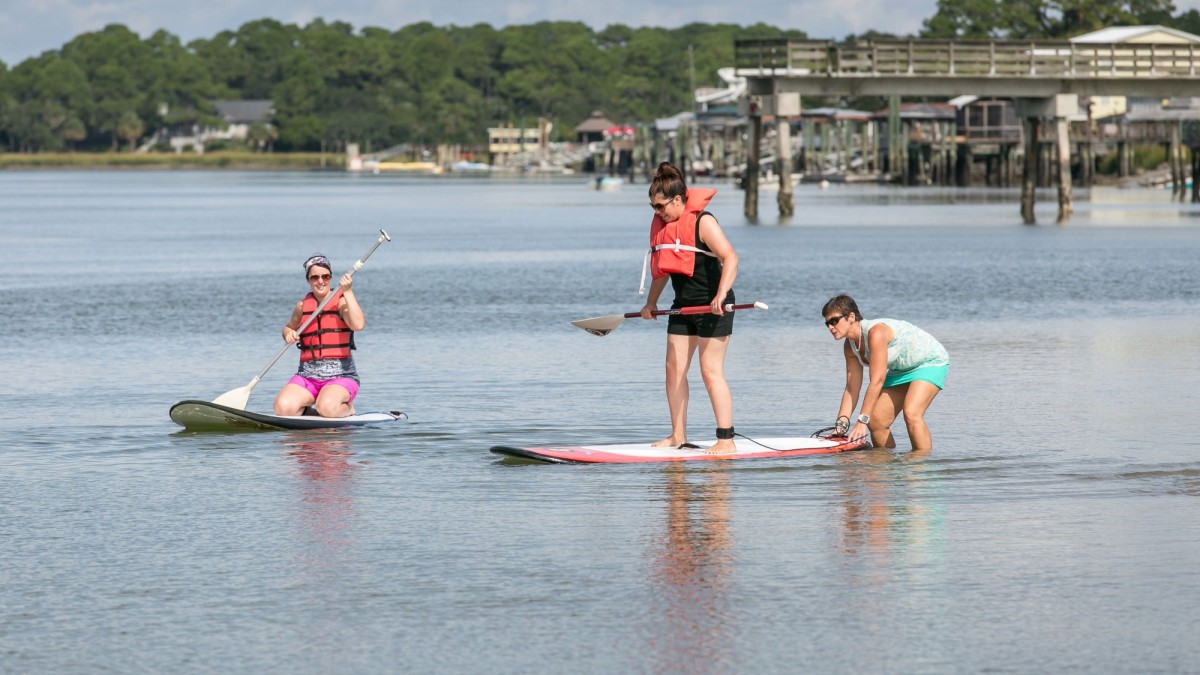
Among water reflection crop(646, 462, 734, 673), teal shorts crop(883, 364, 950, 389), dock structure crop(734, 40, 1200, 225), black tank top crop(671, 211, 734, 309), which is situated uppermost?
dock structure crop(734, 40, 1200, 225)

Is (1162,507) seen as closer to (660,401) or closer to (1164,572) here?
(1164,572)

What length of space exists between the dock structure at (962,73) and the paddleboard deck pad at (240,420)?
37130 mm

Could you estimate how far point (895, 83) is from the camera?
165 ft

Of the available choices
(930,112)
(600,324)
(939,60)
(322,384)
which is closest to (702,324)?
(600,324)

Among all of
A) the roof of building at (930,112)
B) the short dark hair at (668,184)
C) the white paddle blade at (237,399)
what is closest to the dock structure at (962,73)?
the white paddle blade at (237,399)

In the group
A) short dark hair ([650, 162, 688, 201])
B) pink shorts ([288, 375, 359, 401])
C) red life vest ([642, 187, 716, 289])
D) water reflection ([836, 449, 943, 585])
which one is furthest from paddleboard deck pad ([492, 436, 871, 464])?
pink shorts ([288, 375, 359, 401])

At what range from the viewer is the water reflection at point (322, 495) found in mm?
9297

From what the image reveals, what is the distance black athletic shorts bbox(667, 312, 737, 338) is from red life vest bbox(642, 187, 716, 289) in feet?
0.97

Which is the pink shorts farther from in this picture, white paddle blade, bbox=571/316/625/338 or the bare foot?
the bare foot

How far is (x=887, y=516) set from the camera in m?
9.99

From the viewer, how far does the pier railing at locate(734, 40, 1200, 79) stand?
49594mm

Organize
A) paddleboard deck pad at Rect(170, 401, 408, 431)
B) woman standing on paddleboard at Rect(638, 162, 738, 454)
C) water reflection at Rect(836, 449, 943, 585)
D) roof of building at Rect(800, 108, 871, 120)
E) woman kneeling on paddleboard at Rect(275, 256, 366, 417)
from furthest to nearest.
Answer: roof of building at Rect(800, 108, 871, 120) → paddleboard deck pad at Rect(170, 401, 408, 431) → woman kneeling on paddleboard at Rect(275, 256, 366, 417) → woman standing on paddleboard at Rect(638, 162, 738, 454) → water reflection at Rect(836, 449, 943, 585)

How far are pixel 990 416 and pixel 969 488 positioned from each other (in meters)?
3.32

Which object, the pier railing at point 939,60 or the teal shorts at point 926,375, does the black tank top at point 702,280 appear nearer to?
the teal shorts at point 926,375
